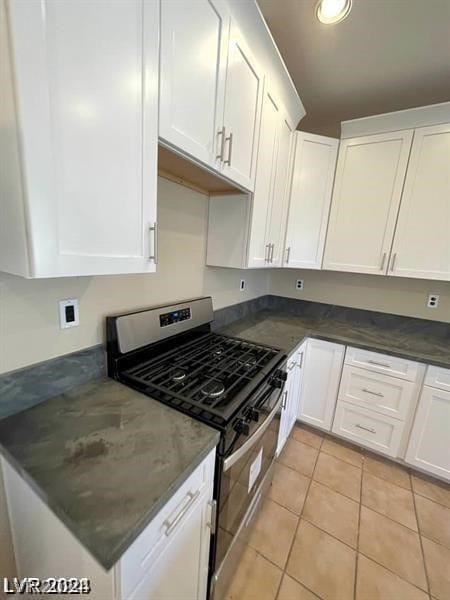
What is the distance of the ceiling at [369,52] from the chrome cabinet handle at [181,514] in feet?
6.83

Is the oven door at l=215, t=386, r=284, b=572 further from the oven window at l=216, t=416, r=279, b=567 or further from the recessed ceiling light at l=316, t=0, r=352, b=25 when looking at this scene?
the recessed ceiling light at l=316, t=0, r=352, b=25

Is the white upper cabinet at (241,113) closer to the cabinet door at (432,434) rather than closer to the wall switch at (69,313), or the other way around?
the wall switch at (69,313)

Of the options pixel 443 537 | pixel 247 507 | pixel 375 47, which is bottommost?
pixel 443 537

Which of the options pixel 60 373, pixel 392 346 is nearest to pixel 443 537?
pixel 392 346

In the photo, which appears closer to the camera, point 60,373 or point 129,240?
point 129,240

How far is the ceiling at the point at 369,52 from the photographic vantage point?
121 centimetres

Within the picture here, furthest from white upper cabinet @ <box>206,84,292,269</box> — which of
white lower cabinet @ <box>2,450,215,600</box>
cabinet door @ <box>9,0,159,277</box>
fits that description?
white lower cabinet @ <box>2,450,215,600</box>

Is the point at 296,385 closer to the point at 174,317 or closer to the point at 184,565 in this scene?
the point at 174,317

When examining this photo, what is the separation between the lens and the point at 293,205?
2035 mm

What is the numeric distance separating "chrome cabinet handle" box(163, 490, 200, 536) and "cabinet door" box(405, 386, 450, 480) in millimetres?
1696

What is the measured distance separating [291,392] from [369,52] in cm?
217

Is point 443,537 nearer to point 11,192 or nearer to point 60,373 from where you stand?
point 60,373

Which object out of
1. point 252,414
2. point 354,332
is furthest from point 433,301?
point 252,414

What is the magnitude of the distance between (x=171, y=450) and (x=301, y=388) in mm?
1648
